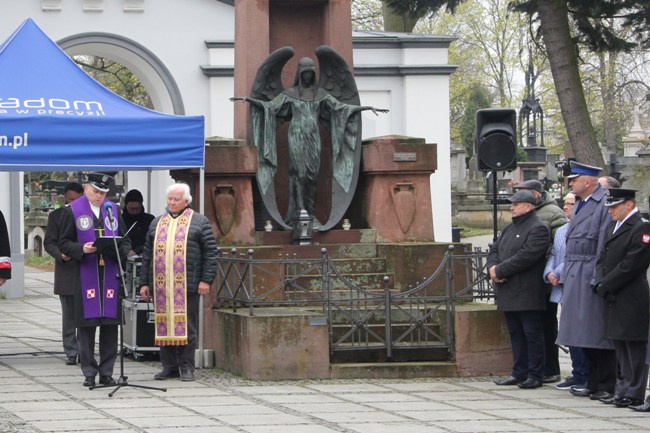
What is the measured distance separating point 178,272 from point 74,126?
1630 mm

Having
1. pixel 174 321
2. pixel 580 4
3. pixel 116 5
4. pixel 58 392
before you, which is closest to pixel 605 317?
pixel 174 321

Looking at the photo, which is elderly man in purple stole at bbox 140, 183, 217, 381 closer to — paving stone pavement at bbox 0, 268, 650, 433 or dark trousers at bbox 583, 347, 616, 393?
paving stone pavement at bbox 0, 268, 650, 433

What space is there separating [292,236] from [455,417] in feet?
14.6

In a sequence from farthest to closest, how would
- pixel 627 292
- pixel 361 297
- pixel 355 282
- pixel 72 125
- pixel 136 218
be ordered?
pixel 136 218
pixel 355 282
pixel 361 297
pixel 72 125
pixel 627 292

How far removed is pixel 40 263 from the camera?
34.7 meters

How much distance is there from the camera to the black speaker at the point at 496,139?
636 inches

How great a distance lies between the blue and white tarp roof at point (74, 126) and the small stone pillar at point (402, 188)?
95.6 inches

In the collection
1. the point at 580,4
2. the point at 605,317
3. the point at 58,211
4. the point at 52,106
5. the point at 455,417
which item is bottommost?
the point at 455,417

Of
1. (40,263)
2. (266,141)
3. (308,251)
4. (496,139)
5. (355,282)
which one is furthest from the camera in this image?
(40,263)

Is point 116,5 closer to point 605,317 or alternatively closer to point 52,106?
point 52,106

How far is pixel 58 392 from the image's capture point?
11.6 meters

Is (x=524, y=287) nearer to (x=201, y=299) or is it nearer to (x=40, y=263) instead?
(x=201, y=299)

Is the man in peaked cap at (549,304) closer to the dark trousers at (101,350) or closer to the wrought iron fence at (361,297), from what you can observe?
the wrought iron fence at (361,297)

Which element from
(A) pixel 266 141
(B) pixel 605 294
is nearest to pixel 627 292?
(B) pixel 605 294
